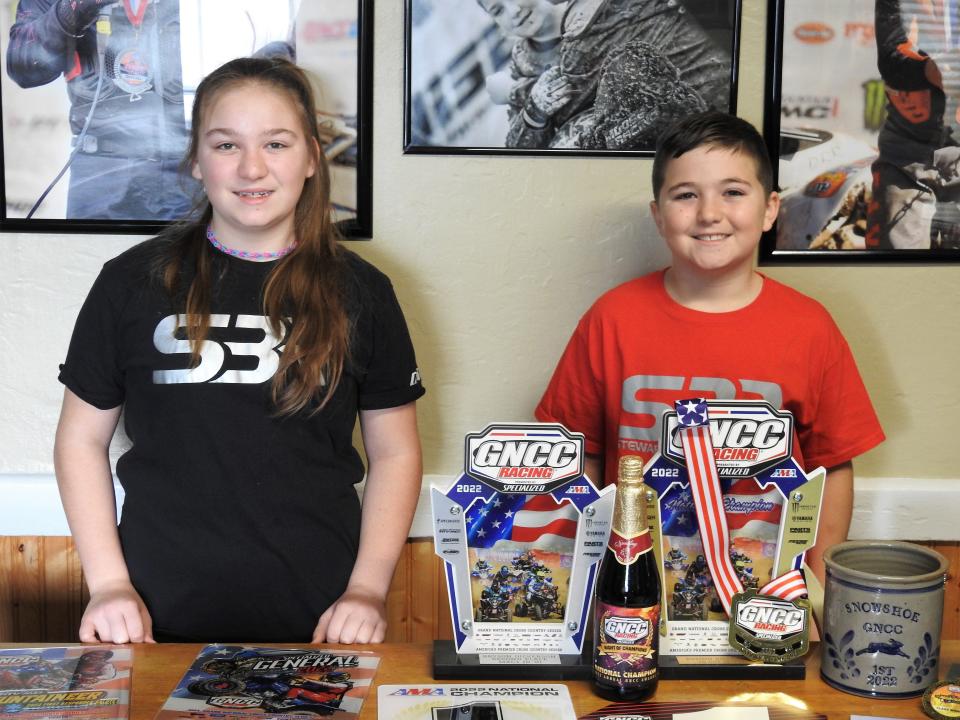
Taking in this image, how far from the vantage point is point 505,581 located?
1.11 metres

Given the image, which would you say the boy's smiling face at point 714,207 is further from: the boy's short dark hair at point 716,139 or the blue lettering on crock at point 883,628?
the blue lettering on crock at point 883,628

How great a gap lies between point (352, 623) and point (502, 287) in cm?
84

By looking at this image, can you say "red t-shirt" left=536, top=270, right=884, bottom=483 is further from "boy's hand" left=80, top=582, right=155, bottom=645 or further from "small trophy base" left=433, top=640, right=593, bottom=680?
"boy's hand" left=80, top=582, right=155, bottom=645

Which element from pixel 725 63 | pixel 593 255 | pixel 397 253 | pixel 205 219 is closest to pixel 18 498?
pixel 205 219

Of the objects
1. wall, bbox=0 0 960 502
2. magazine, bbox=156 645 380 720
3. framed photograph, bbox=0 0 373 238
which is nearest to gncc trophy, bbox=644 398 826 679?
magazine, bbox=156 645 380 720

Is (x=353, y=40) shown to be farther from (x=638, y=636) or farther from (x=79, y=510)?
(x=638, y=636)

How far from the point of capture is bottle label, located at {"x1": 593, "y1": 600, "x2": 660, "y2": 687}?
1.02 metres

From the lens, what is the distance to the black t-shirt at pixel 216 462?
144 centimetres

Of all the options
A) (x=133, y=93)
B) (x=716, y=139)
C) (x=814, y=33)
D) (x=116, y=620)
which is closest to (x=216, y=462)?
(x=116, y=620)

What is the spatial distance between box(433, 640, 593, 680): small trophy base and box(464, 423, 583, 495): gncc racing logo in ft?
0.61

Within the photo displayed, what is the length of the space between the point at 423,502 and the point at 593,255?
577 mm

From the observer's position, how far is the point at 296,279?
147 centimetres

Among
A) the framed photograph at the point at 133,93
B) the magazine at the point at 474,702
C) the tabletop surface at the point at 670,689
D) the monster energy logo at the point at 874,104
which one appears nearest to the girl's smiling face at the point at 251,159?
the framed photograph at the point at 133,93

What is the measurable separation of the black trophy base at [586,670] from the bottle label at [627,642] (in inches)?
2.2
